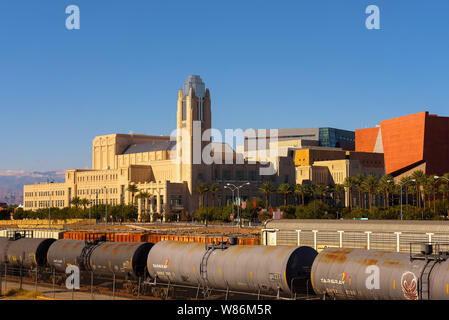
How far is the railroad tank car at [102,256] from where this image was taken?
42.1m

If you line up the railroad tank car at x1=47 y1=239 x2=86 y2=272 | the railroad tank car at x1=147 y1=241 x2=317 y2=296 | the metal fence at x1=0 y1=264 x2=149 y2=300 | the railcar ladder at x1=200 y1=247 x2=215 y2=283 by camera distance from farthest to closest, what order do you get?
1. the railroad tank car at x1=47 y1=239 x2=86 y2=272
2. the railcar ladder at x1=200 y1=247 x2=215 y2=283
3. the metal fence at x1=0 y1=264 x2=149 y2=300
4. the railroad tank car at x1=147 y1=241 x2=317 y2=296

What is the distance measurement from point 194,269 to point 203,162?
160381 millimetres

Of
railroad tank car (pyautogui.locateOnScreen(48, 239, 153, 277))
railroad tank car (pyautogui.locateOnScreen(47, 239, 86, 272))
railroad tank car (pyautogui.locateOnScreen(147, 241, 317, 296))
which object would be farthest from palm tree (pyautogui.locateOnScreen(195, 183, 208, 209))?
railroad tank car (pyautogui.locateOnScreen(147, 241, 317, 296))

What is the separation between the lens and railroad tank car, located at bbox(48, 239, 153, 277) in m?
42.1

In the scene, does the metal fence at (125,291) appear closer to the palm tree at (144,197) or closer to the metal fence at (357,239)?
the metal fence at (357,239)

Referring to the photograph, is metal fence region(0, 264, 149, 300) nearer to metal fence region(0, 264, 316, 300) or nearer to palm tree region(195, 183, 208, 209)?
metal fence region(0, 264, 316, 300)

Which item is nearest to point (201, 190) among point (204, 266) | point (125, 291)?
point (125, 291)

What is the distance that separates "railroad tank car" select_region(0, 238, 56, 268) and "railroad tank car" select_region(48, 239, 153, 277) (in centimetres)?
170

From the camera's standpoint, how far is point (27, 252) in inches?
2042

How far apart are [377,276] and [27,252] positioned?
3413cm

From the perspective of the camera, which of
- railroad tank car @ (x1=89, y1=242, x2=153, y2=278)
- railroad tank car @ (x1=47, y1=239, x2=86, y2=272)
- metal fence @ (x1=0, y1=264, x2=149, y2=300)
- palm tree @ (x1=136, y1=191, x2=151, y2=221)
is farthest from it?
palm tree @ (x1=136, y1=191, x2=151, y2=221)
